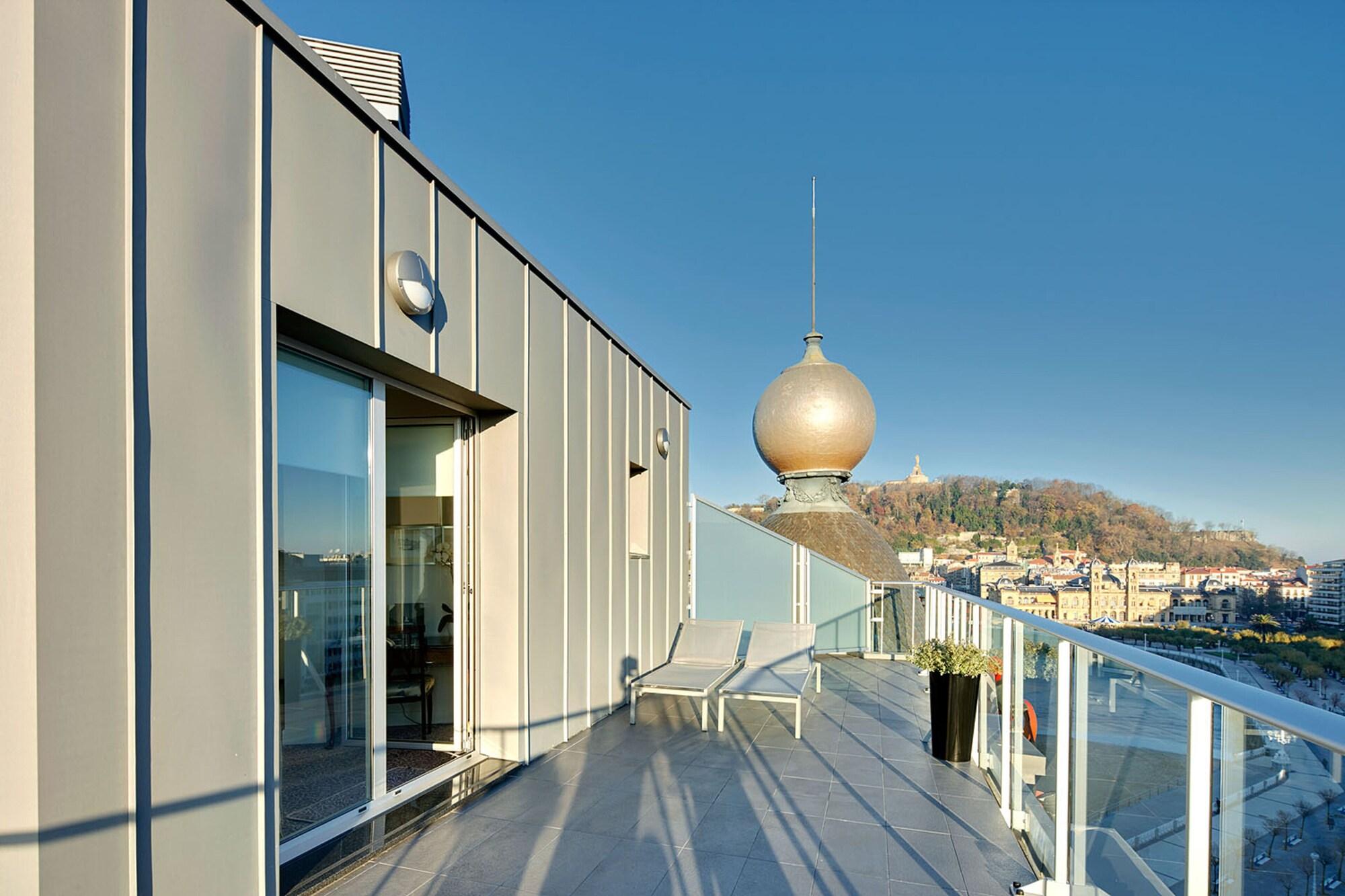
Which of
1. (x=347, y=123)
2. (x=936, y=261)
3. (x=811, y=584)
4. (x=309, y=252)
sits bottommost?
(x=811, y=584)

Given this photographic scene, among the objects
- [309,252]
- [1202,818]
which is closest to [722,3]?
[309,252]

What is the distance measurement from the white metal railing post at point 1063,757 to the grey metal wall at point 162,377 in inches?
120

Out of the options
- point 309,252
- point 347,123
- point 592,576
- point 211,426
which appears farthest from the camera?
point 592,576

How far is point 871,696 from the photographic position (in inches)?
263

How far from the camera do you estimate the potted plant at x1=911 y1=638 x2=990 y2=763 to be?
4.50 m

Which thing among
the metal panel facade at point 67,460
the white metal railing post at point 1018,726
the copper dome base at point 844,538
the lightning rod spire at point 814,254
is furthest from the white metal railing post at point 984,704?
the lightning rod spire at point 814,254

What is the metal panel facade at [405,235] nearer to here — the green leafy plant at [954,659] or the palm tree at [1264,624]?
the green leafy plant at [954,659]

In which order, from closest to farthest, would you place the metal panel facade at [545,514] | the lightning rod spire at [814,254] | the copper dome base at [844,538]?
1. the metal panel facade at [545,514]
2. the copper dome base at [844,538]
3. the lightning rod spire at [814,254]

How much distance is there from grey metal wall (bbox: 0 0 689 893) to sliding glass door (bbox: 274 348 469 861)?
0.36 metres

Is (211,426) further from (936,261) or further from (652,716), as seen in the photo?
(936,261)

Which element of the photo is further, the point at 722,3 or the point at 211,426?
the point at 722,3

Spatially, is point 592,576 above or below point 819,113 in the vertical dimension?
below

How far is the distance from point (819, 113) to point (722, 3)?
4894mm

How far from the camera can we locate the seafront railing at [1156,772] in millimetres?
1118
